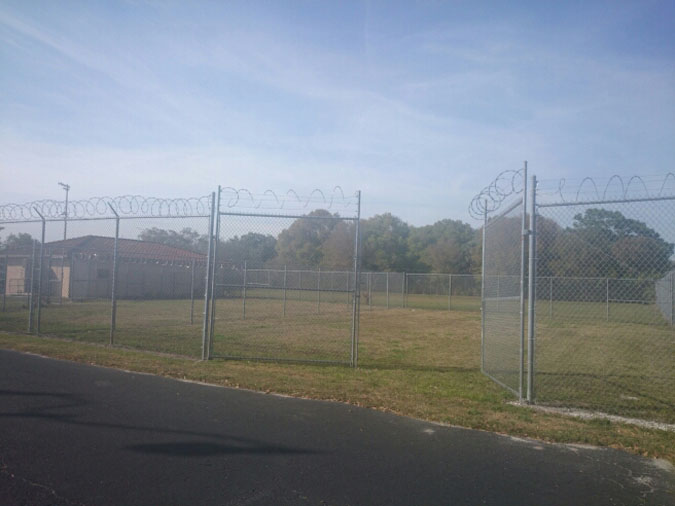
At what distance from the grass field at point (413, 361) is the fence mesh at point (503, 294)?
1.25ft

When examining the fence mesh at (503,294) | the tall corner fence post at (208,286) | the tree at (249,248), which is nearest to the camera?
the fence mesh at (503,294)

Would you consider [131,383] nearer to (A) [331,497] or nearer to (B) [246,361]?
(B) [246,361]

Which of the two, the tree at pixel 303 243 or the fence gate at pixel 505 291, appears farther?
the tree at pixel 303 243

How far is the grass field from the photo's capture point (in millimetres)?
6238

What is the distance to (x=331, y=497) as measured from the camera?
12.5ft

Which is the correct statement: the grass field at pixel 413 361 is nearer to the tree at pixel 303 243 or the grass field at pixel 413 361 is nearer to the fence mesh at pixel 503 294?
the fence mesh at pixel 503 294

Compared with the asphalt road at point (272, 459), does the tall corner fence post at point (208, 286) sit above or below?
above

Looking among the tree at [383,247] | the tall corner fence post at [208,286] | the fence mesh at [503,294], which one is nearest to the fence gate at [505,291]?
the fence mesh at [503,294]

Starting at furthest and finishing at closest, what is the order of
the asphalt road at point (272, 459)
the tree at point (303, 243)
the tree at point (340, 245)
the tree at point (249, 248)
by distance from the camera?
the tree at point (340, 245), the tree at point (303, 243), the tree at point (249, 248), the asphalt road at point (272, 459)

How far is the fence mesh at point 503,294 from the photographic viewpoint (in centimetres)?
762

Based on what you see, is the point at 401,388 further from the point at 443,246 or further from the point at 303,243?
the point at 443,246

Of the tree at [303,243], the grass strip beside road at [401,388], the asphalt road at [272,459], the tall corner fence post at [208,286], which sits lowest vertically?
the asphalt road at [272,459]

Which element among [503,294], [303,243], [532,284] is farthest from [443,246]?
[532,284]

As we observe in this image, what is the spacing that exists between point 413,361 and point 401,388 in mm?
2753
